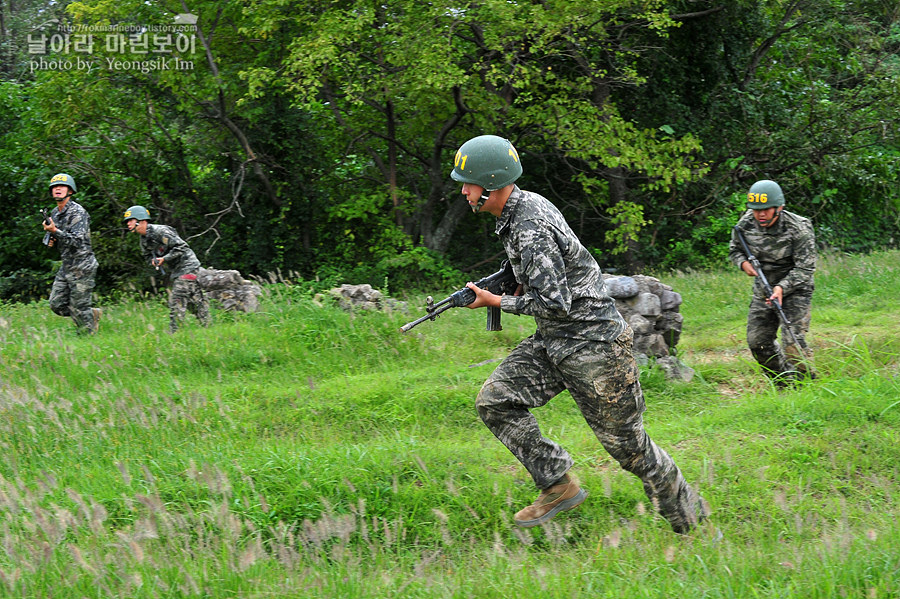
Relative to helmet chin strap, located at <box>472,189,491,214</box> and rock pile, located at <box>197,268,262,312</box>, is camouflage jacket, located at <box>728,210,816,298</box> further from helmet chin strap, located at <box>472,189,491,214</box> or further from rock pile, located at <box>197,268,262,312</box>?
rock pile, located at <box>197,268,262,312</box>

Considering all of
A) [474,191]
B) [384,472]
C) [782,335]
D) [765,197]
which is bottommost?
[384,472]

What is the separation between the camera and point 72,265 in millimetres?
10539

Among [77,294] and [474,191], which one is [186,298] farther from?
[474,191]

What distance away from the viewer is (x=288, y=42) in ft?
55.1

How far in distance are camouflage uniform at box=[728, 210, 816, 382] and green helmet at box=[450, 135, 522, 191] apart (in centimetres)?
430

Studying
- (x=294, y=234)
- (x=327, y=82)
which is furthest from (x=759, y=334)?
(x=294, y=234)

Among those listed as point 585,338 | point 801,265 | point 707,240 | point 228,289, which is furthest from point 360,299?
point 707,240

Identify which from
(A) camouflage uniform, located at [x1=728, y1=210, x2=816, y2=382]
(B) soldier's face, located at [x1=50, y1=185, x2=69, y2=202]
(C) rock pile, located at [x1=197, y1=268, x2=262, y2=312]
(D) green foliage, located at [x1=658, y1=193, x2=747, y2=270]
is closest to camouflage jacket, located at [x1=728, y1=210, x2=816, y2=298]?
(A) camouflage uniform, located at [x1=728, y1=210, x2=816, y2=382]

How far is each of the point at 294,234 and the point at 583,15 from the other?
863cm

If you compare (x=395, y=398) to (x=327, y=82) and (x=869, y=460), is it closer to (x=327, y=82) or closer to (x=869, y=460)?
(x=869, y=460)

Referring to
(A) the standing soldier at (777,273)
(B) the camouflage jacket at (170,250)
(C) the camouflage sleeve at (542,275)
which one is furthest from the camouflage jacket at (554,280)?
(B) the camouflage jacket at (170,250)

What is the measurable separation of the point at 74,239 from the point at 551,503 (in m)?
8.32

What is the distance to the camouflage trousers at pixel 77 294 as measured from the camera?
10508 millimetres

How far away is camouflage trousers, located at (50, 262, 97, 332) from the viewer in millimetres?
10508
